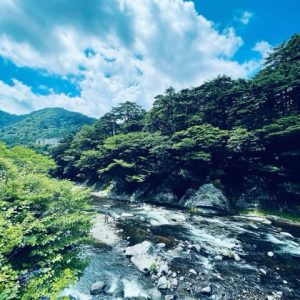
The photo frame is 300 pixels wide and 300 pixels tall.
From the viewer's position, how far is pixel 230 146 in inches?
1390

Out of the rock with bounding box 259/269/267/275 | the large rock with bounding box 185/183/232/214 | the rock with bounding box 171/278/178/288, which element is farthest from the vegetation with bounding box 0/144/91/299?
the large rock with bounding box 185/183/232/214

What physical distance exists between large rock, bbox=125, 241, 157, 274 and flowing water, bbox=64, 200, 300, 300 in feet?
1.31

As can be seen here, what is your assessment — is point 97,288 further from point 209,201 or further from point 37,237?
point 209,201

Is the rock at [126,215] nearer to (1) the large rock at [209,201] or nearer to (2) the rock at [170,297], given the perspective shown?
(1) the large rock at [209,201]

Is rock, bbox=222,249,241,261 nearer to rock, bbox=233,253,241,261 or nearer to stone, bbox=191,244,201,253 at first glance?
rock, bbox=233,253,241,261

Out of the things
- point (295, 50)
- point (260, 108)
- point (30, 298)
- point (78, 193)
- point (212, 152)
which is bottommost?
point (30, 298)

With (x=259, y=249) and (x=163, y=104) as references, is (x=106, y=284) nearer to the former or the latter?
(x=259, y=249)

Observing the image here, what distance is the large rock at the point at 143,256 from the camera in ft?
46.0

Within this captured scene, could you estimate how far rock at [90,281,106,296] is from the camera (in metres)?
11.5

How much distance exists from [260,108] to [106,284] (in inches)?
1511

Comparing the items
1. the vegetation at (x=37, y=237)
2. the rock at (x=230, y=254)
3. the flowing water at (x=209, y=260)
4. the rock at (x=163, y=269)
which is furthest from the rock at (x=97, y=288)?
the rock at (x=230, y=254)

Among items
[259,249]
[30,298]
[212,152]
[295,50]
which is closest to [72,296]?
[30,298]

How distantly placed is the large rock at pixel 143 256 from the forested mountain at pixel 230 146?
20928 millimetres

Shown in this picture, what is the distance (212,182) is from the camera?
35.8 m
